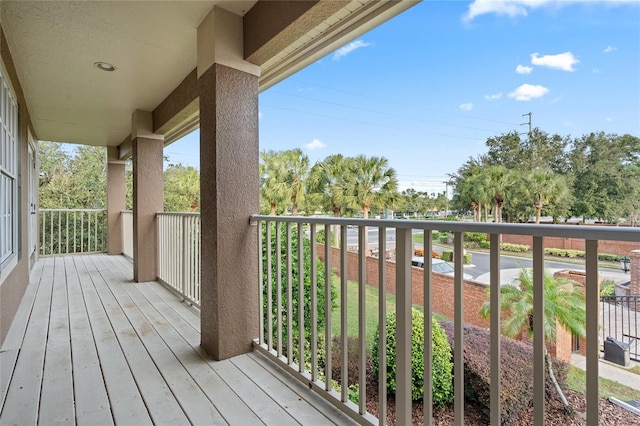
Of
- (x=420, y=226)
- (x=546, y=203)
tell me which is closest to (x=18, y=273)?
(x=420, y=226)

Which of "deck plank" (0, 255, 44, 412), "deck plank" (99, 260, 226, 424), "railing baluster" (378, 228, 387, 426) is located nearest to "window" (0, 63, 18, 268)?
"deck plank" (0, 255, 44, 412)

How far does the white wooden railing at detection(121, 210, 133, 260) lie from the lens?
667 cm

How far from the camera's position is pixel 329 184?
13977 mm

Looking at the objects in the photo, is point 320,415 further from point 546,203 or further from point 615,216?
point 546,203

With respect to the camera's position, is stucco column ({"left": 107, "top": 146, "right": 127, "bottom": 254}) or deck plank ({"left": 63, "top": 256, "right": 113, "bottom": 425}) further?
stucco column ({"left": 107, "top": 146, "right": 127, "bottom": 254})

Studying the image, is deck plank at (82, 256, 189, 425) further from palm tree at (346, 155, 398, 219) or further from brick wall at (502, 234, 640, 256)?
palm tree at (346, 155, 398, 219)

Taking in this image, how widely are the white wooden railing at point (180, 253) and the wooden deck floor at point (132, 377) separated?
0.26 metres

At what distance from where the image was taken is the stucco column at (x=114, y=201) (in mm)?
6832

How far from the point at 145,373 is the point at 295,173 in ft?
41.8

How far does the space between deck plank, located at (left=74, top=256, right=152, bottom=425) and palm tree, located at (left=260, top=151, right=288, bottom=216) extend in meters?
10.8

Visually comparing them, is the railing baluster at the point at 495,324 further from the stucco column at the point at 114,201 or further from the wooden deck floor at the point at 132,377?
the stucco column at the point at 114,201

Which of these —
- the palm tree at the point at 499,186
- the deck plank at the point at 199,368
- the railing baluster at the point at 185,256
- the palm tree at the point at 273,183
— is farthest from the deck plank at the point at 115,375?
the palm tree at the point at 273,183

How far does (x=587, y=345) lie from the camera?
850 mm

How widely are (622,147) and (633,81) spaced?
4307mm
